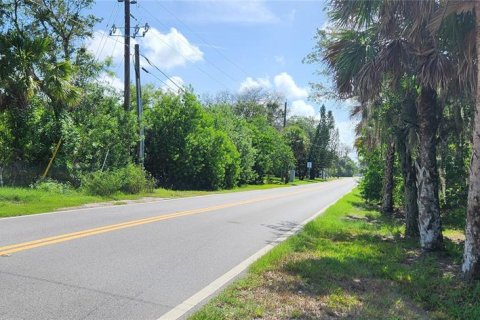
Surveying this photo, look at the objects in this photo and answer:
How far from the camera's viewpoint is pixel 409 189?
1381cm

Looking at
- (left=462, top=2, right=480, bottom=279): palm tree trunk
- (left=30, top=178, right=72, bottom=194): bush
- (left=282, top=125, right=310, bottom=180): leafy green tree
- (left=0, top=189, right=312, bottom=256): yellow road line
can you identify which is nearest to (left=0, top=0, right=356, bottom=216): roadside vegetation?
(left=30, top=178, right=72, bottom=194): bush

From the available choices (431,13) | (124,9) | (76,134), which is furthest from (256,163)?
(431,13)

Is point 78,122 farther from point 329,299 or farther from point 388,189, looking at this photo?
point 329,299

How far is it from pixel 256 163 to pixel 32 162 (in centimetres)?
3505

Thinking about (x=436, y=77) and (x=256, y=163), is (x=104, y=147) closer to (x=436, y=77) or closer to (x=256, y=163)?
(x=436, y=77)

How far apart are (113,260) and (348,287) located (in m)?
3.76

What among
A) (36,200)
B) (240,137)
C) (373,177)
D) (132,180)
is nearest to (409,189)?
(36,200)

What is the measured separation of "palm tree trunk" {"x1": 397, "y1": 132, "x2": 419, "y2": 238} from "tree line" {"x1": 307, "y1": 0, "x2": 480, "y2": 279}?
3cm

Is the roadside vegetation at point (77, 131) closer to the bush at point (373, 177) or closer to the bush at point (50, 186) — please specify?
the bush at point (50, 186)

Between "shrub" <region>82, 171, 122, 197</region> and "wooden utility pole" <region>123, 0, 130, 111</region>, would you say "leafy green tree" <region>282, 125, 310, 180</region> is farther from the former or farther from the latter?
"shrub" <region>82, 171, 122, 197</region>

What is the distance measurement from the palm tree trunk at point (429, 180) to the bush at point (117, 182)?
13774mm

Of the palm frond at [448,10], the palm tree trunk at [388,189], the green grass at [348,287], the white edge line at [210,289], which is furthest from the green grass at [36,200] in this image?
the palm tree trunk at [388,189]

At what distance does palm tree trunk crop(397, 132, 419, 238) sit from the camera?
1328cm

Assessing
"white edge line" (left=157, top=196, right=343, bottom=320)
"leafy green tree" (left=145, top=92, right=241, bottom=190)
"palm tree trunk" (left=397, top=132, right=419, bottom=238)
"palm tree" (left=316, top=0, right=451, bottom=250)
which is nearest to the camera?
"white edge line" (left=157, top=196, right=343, bottom=320)
